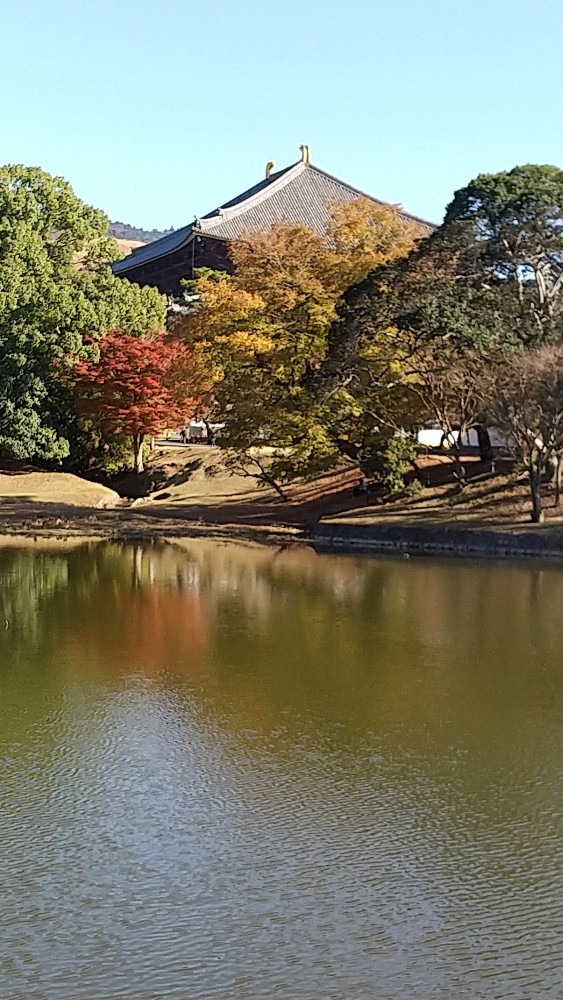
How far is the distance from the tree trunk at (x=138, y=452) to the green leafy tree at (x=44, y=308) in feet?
5.51

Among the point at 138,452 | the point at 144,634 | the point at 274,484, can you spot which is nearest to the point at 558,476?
the point at 274,484

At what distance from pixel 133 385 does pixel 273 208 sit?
1444cm

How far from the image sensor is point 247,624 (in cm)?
1184

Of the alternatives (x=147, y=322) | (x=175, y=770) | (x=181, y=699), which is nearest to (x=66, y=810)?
(x=175, y=770)

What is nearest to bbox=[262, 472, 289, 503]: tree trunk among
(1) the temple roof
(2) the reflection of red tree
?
(2) the reflection of red tree

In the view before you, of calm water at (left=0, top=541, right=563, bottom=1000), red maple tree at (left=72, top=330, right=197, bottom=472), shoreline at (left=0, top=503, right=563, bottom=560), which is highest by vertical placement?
red maple tree at (left=72, top=330, right=197, bottom=472)

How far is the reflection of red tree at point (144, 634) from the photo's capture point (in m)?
9.59

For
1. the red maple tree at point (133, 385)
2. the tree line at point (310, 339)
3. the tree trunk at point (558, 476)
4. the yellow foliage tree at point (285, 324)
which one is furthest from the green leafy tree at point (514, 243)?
the red maple tree at point (133, 385)

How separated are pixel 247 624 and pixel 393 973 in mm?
7848

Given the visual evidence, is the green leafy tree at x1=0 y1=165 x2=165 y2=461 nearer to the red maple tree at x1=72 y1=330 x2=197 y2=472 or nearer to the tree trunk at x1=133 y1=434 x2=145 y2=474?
the red maple tree at x1=72 y1=330 x2=197 y2=472

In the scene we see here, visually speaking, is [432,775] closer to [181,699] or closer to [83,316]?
[181,699]

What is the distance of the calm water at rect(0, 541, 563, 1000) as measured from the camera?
412 cm

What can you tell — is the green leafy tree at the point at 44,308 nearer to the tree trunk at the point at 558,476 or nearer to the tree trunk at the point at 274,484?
the tree trunk at the point at 274,484

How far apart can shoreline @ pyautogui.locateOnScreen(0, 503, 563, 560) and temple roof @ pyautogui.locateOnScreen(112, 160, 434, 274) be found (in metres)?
14.7
